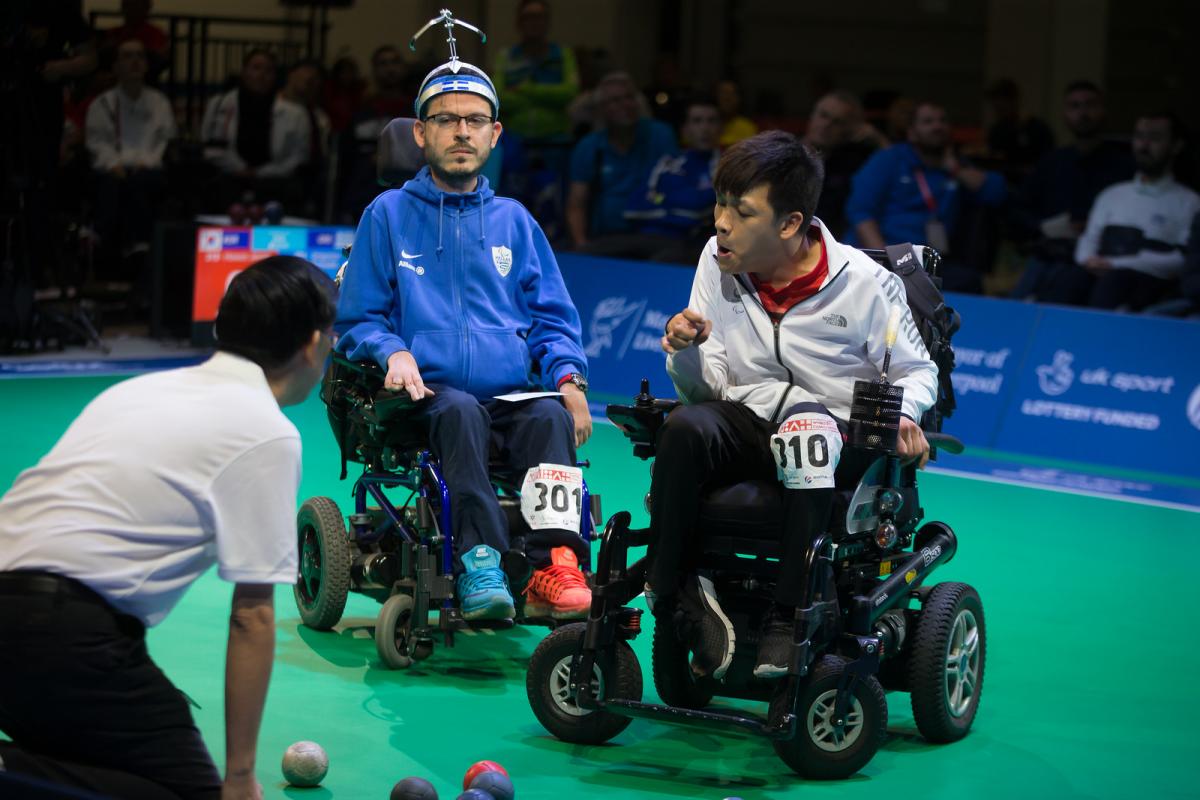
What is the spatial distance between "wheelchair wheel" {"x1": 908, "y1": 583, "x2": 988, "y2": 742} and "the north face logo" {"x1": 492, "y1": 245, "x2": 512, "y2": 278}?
66.4 inches

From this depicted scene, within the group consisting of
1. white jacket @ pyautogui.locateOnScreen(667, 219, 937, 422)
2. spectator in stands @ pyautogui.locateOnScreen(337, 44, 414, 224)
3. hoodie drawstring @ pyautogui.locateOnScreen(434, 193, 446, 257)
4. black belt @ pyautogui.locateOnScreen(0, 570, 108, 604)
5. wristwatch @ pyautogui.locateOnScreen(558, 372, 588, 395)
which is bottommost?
black belt @ pyautogui.locateOnScreen(0, 570, 108, 604)

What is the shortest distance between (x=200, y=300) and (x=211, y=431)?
8.28 m

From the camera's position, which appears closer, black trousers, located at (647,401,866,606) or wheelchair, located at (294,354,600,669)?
black trousers, located at (647,401,866,606)

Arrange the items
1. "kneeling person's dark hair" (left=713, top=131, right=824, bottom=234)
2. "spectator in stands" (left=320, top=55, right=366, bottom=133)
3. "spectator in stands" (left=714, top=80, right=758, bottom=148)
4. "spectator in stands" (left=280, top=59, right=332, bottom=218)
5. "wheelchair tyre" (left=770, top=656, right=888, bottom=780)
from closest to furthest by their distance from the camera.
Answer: "wheelchair tyre" (left=770, top=656, right=888, bottom=780), "kneeling person's dark hair" (left=713, top=131, right=824, bottom=234), "spectator in stands" (left=714, top=80, right=758, bottom=148), "spectator in stands" (left=280, top=59, right=332, bottom=218), "spectator in stands" (left=320, top=55, right=366, bottom=133)

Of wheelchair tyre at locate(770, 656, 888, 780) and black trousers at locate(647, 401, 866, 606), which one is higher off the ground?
black trousers at locate(647, 401, 866, 606)

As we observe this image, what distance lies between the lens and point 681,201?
11.1 meters

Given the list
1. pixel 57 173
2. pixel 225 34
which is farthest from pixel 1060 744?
pixel 225 34

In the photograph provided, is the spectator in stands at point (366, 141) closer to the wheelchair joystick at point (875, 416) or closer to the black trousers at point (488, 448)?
the black trousers at point (488, 448)

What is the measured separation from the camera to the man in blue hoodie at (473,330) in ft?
17.1

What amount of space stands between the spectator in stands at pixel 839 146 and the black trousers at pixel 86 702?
828 cm

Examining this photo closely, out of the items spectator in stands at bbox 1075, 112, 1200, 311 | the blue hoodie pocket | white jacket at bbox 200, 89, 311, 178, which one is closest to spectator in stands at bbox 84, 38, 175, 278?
white jacket at bbox 200, 89, 311, 178

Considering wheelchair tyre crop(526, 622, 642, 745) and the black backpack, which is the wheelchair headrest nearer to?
the black backpack

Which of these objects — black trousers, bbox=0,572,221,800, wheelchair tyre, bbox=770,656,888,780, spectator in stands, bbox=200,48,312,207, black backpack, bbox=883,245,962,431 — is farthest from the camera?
spectator in stands, bbox=200,48,312,207

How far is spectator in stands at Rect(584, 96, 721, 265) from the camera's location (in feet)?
36.3
